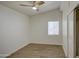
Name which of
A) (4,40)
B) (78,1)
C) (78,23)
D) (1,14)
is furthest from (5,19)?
(78,1)

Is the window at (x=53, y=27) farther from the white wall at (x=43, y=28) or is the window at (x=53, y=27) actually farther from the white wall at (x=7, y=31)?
the white wall at (x=7, y=31)

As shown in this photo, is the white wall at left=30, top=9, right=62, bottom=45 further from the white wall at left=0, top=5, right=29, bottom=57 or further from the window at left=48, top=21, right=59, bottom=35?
the white wall at left=0, top=5, right=29, bottom=57

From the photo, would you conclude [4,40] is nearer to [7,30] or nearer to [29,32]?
[7,30]

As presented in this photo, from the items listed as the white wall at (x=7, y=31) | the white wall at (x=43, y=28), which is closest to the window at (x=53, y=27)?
the white wall at (x=43, y=28)

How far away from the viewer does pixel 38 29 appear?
916 cm

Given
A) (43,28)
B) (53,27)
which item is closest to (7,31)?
(43,28)

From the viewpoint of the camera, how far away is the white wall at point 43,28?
8734 mm

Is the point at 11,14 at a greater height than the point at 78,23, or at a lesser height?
greater

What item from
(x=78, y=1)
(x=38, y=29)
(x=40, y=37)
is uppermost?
(x=78, y=1)

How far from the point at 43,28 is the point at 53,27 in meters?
0.75

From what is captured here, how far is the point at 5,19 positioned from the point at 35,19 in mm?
4346

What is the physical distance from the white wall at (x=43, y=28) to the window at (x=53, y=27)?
21 cm

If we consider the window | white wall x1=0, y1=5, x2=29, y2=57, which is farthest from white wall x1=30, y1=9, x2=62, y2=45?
white wall x1=0, y1=5, x2=29, y2=57

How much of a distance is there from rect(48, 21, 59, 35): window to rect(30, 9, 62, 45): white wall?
0.21 meters
